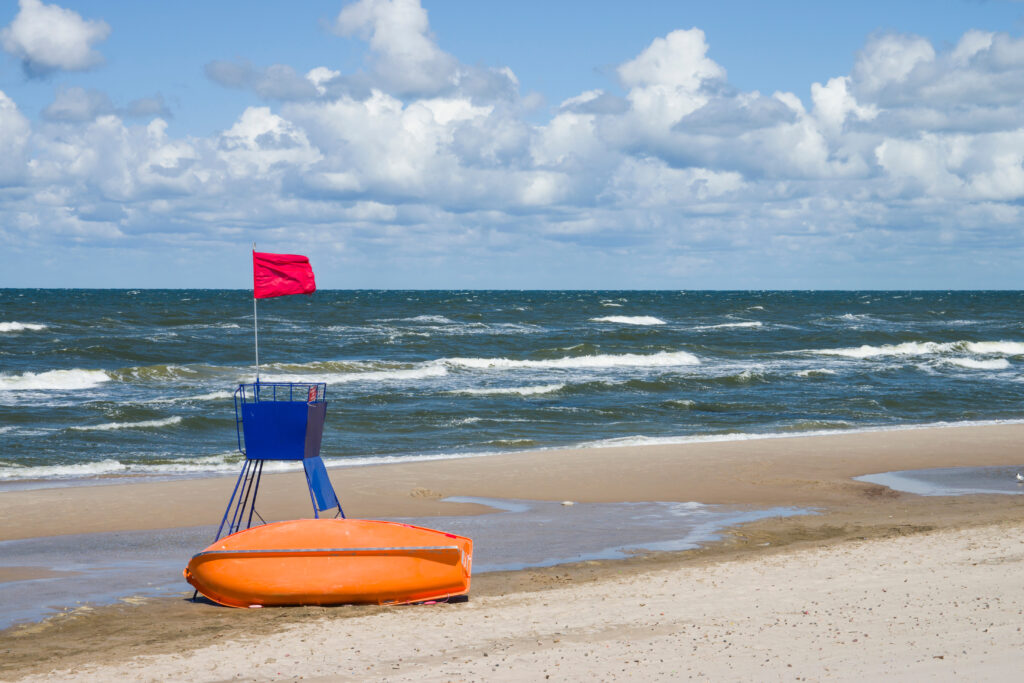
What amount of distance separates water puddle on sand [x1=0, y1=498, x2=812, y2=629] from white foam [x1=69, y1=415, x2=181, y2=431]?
10.7 m

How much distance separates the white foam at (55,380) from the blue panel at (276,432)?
78.2ft

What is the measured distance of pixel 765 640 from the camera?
23.1 feet

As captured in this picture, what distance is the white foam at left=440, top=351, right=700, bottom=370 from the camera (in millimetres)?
39844

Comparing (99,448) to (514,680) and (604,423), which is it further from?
(514,680)

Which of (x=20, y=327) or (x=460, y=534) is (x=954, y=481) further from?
(x=20, y=327)

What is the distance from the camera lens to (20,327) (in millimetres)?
53250

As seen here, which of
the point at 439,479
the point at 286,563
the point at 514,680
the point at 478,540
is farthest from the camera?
the point at 439,479

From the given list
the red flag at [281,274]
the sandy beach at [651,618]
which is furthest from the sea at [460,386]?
the sandy beach at [651,618]

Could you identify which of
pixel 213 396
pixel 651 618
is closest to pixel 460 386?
pixel 213 396

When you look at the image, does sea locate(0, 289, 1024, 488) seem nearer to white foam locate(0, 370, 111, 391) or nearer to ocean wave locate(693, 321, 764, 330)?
white foam locate(0, 370, 111, 391)

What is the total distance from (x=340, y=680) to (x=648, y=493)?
882 centimetres

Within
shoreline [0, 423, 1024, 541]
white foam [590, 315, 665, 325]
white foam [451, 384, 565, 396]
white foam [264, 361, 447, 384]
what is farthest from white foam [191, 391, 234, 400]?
white foam [590, 315, 665, 325]

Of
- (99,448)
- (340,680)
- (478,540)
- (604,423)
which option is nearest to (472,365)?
(604,423)

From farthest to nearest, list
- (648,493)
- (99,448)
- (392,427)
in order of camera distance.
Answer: (392,427) < (99,448) < (648,493)
